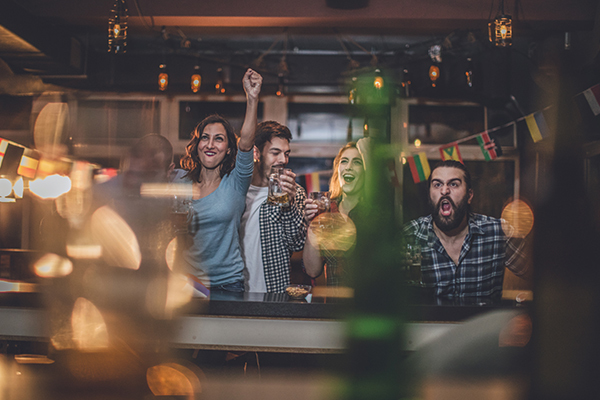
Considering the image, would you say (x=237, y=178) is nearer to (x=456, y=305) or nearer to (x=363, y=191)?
(x=456, y=305)

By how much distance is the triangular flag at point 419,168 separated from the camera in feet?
14.0

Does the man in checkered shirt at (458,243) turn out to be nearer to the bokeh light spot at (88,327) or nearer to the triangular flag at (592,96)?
the triangular flag at (592,96)

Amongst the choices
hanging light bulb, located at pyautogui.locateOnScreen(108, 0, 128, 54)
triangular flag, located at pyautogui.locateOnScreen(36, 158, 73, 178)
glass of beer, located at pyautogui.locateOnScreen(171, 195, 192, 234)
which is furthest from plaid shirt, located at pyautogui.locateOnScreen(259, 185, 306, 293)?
hanging light bulb, located at pyautogui.locateOnScreen(108, 0, 128, 54)

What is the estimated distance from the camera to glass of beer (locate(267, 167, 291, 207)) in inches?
69.9

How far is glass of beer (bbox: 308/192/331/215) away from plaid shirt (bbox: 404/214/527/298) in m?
0.48

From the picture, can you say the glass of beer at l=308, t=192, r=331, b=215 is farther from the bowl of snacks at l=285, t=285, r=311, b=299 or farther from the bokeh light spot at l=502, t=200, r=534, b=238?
the bokeh light spot at l=502, t=200, r=534, b=238

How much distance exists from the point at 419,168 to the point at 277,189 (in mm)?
2829

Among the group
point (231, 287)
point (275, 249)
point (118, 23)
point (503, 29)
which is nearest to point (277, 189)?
point (275, 249)

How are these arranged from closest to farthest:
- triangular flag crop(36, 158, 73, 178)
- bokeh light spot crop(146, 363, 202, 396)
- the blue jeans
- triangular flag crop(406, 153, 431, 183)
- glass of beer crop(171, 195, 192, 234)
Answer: bokeh light spot crop(146, 363, 202, 396), triangular flag crop(36, 158, 73, 178), glass of beer crop(171, 195, 192, 234), the blue jeans, triangular flag crop(406, 153, 431, 183)

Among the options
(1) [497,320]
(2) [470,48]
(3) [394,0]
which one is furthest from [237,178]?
(2) [470,48]

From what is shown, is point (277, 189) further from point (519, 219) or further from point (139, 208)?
point (519, 219)

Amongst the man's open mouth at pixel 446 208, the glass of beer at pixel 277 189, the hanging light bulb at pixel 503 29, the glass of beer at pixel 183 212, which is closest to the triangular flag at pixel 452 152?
the hanging light bulb at pixel 503 29

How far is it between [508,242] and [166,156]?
6.09ft

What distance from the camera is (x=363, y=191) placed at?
0.62 feet
